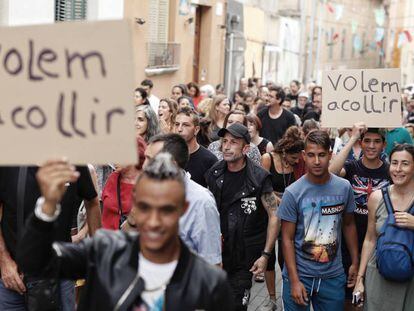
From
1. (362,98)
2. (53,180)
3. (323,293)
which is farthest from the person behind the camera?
(362,98)

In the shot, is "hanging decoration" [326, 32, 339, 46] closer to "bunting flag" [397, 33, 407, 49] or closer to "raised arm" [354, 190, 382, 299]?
"bunting flag" [397, 33, 407, 49]

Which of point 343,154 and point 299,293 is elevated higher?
point 343,154

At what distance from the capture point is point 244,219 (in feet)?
19.1

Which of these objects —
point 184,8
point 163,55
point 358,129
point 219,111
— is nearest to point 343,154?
point 358,129

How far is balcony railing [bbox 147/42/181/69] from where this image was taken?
1583cm

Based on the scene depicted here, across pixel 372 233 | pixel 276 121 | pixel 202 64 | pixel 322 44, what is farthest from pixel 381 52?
pixel 372 233

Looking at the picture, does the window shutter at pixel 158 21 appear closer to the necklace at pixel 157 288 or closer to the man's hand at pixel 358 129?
the man's hand at pixel 358 129

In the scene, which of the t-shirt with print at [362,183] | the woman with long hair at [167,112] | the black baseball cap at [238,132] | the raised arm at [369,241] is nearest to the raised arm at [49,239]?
the raised arm at [369,241]

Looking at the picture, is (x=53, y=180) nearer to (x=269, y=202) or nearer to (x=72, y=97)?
(x=72, y=97)

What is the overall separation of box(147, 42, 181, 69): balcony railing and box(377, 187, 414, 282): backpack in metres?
10.9

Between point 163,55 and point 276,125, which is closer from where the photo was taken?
point 276,125

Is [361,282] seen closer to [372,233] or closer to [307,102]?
[372,233]

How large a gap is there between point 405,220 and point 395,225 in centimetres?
8

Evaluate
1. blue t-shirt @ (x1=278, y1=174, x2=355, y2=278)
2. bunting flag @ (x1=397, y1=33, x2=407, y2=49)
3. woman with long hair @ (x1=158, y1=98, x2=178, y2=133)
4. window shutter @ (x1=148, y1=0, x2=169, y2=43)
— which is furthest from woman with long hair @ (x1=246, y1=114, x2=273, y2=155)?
bunting flag @ (x1=397, y1=33, x2=407, y2=49)
